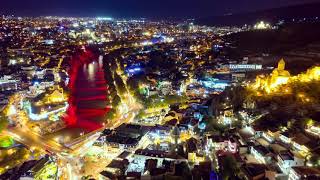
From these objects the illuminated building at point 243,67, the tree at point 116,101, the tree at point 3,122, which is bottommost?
the tree at point 3,122

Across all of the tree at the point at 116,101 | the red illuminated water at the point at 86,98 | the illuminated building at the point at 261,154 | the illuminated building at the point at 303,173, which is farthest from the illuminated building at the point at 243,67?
the illuminated building at the point at 303,173

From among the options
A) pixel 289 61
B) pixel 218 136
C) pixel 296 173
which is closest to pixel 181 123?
pixel 218 136

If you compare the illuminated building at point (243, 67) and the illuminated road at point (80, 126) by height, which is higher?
the illuminated building at point (243, 67)

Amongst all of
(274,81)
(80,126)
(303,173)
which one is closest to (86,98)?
(80,126)

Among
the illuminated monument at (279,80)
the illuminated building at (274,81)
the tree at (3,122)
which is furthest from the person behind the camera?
the illuminated building at (274,81)

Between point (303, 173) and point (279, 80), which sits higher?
point (279, 80)

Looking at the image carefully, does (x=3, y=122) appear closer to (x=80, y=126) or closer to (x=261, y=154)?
(x=80, y=126)

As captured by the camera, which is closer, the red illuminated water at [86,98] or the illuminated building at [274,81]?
the illuminated building at [274,81]

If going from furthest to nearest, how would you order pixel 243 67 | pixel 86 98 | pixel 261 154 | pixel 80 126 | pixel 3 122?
1. pixel 243 67
2. pixel 86 98
3. pixel 80 126
4. pixel 3 122
5. pixel 261 154

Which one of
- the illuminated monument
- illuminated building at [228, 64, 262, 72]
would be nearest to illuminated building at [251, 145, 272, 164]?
the illuminated monument

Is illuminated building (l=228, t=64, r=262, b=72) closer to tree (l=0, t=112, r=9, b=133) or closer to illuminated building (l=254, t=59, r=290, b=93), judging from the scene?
illuminated building (l=254, t=59, r=290, b=93)

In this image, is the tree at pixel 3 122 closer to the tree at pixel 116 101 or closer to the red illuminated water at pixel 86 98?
the red illuminated water at pixel 86 98
